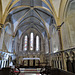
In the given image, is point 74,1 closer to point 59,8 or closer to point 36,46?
point 59,8

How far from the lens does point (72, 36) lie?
20.0 ft

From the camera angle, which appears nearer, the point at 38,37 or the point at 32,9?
the point at 32,9

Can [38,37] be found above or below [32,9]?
below

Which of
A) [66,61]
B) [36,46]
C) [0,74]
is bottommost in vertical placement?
[0,74]

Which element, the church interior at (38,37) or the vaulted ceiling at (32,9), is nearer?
the church interior at (38,37)

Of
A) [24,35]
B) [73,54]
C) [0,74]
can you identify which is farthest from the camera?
[24,35]

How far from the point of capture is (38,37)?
1850cm

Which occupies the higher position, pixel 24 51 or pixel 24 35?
pixel 24 35

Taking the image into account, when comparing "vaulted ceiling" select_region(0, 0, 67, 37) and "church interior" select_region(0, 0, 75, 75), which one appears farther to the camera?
"vaulted ceiling" select_region(0, 0, 67, 37)

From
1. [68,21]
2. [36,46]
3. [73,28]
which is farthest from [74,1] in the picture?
[36,46]

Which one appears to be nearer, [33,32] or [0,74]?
[0,74]

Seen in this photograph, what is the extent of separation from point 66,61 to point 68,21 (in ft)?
11.9

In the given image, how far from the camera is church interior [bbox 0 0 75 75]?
6.25 metres

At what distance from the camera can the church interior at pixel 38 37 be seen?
246 inches
